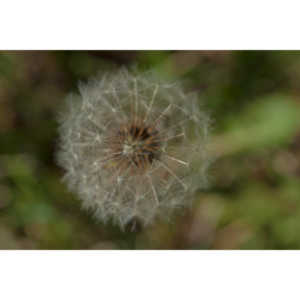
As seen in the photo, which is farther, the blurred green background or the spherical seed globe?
the blurred green background

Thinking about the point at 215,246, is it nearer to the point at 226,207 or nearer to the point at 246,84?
the point at 226,207

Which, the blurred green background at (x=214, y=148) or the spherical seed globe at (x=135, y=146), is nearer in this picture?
the spherical seed globe at (x=135, y=146)

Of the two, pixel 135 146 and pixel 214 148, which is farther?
pixel 214 148

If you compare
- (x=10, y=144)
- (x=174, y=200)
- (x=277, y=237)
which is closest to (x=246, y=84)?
(x=277, y=237)

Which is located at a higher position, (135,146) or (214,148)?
(214,148)
